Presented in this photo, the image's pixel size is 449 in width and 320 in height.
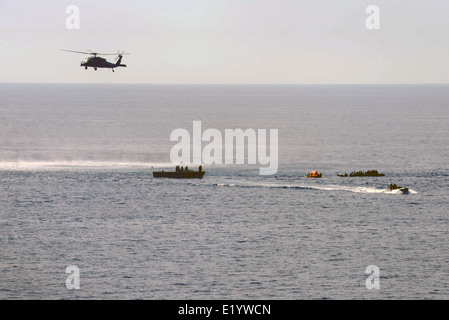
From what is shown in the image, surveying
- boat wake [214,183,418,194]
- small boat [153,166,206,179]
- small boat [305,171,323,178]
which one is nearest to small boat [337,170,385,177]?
small boat [305,171,323,178]

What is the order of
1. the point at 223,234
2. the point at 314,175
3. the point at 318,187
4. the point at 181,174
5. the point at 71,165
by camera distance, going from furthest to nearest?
the point at 71,165
the point at 181,174
the point at 314,175
the point at 318,187
the point at 223,234

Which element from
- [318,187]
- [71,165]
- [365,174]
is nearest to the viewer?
[318,187]

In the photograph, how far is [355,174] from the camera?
169 meters

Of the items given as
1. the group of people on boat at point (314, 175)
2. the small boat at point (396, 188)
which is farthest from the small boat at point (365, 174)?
the small boat at point (396, 188)

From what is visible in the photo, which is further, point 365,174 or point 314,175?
point 365,174

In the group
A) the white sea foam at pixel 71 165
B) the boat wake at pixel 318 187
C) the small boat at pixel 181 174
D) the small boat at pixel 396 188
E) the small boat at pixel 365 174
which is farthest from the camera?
the white sea foam at pixel 71 165

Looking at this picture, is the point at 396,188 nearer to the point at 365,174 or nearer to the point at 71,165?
the point at 365,174

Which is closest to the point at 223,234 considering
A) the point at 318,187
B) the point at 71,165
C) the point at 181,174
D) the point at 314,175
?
the point at 318,187
